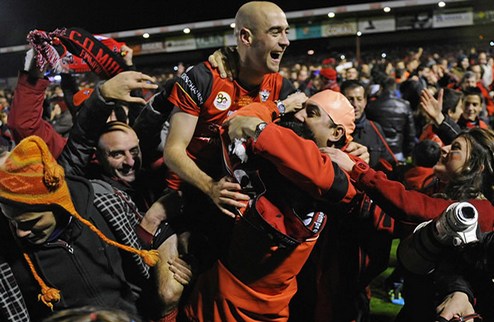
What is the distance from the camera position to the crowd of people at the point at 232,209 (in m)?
2.23

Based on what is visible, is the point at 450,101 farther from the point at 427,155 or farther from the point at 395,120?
the point at 427,155

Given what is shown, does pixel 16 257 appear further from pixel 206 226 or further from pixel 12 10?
pixel 12 10

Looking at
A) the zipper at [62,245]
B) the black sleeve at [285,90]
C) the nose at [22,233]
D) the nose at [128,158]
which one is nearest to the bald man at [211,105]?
the black sleeve at [285,90]

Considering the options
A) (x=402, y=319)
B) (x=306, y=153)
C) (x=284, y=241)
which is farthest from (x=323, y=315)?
(x=306, y=153)

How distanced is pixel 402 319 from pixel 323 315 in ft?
1.37

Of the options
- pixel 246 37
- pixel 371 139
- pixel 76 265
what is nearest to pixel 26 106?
pixel 76 265

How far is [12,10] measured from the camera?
10.8 m

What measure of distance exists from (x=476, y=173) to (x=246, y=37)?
1.42 metres

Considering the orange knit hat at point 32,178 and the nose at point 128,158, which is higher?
the orange knit hat at point 32,178

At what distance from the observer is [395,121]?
7.32 metres

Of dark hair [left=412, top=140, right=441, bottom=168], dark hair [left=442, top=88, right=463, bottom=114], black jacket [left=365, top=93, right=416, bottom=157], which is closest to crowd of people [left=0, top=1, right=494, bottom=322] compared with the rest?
dark hair [left=412, top=140, right=441, bottom=168]

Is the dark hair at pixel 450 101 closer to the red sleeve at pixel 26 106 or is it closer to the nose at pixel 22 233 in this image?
the red sleeve at pixel 26 106

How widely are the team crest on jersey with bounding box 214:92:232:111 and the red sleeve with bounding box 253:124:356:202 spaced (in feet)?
2.71

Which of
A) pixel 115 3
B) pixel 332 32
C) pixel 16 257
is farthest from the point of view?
pixel 332 32
